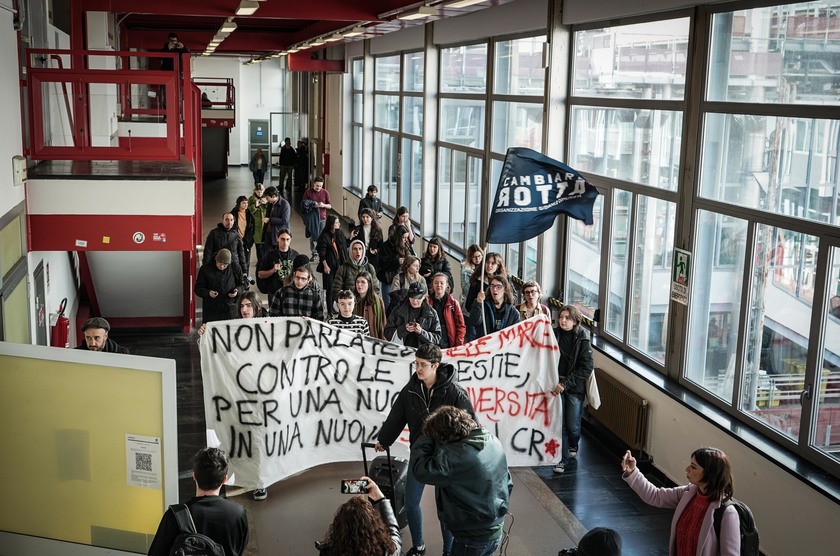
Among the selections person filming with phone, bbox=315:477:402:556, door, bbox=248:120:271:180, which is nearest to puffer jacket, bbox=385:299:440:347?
person filming with phone, bbox=315:477:402:556

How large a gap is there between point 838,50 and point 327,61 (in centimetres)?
2137

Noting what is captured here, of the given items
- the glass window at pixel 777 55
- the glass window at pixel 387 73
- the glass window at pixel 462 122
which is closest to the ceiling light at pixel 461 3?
the glass window at pixel 777 55

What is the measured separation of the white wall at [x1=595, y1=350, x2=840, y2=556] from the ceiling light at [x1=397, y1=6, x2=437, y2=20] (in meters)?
5.58

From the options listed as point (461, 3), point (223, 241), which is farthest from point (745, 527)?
point (223, 241)

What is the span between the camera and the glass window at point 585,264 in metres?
11.6

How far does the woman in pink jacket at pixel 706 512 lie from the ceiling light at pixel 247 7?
27.4ft

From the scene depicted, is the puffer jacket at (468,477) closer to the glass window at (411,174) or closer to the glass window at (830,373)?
the glass window at (830,373)

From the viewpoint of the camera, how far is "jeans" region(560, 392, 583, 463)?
375 inches

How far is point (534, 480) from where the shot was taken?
30.8 ft

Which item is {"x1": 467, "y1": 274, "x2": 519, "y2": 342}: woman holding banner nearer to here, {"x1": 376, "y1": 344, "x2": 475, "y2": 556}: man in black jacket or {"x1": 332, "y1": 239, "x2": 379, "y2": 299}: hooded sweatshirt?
{"x1": 332, "y1": 239, "x2": 379, "y2": 299}: hooded sweatshirt

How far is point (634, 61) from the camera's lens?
Answer: 10.5 m

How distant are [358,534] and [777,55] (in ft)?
19.1

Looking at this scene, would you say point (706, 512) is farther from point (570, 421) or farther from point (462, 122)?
point (462, 122)

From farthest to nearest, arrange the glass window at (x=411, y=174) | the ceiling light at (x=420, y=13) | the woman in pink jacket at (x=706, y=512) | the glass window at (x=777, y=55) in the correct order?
the glass window at (x=411, y=174)
the ceiling light at (x=420, y=13)
the glass window at (x=777, y=55)
the woman in pink jacket at (x=706, y=512)
